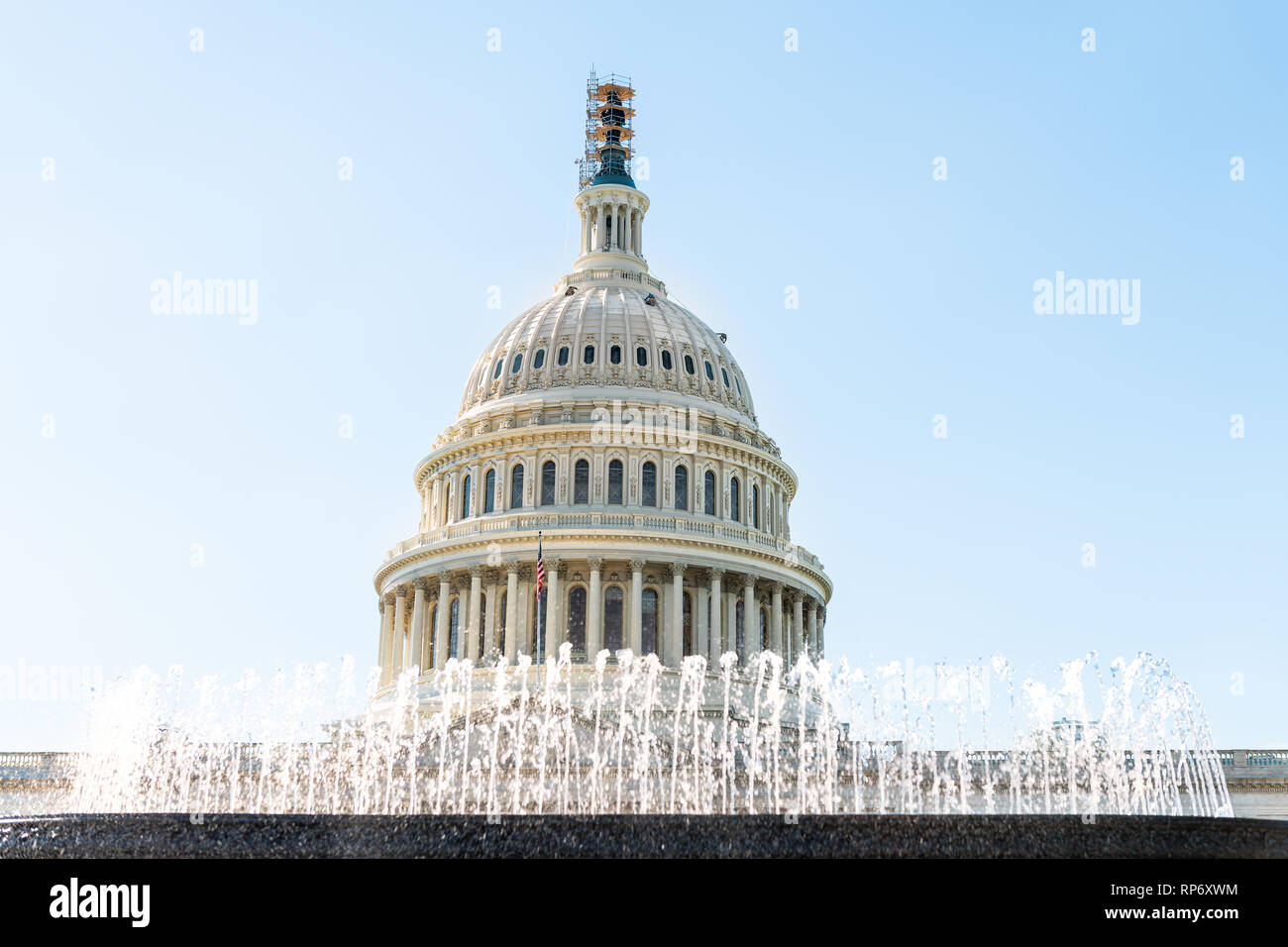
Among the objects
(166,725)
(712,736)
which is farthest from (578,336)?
(166,725)

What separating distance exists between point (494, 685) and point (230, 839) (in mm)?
48352

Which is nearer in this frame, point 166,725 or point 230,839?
point 230,839

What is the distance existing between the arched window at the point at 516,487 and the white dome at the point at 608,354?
4693 millimetres

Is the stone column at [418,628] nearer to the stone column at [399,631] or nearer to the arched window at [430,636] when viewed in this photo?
the arched window at [430,636]

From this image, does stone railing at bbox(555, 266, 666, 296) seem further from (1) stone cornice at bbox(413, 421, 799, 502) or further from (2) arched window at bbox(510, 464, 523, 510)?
(2) arched window at bbox(510, 464, 523, 510)

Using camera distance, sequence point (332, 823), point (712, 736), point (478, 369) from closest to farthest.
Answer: point (332, 823), point (712, 736), point (478, 369)

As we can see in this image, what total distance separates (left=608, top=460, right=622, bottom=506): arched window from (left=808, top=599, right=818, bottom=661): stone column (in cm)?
1171

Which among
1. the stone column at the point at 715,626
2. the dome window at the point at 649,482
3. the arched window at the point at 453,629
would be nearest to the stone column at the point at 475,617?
the arched window at the point at 453,629

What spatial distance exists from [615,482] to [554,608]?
27.5 ft

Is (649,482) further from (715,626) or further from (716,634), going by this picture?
(716,634)

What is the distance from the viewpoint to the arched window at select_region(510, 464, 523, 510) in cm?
7494
